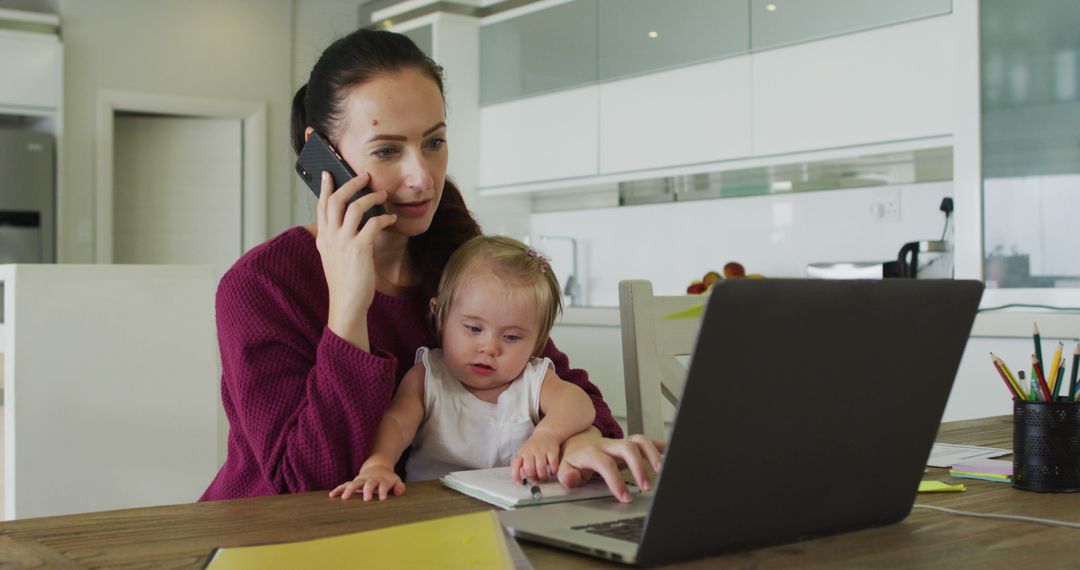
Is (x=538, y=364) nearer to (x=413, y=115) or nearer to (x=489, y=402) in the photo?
(x=489, y=402)

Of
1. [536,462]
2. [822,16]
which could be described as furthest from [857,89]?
[536,462]

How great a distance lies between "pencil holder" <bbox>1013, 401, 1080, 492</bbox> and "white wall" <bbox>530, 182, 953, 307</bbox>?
260cm

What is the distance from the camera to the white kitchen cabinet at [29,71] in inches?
190

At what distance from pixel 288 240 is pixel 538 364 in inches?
14.8

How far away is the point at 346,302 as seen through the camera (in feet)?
3.79

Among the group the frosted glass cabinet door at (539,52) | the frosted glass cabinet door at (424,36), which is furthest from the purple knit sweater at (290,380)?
the frosted glass cabinet door at (424,36)

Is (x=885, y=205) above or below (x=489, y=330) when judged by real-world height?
above

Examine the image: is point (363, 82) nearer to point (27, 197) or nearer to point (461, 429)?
point (461, 429)

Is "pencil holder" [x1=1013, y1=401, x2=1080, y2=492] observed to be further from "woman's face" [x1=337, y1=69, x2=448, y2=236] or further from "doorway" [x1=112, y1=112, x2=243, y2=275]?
"doorway" [x1=112, y1=112, x2=243, y2=275]

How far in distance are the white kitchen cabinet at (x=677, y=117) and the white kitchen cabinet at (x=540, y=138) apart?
0.08 meters

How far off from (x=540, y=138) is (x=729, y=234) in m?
0.97

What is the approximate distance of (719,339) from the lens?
60 centimetres

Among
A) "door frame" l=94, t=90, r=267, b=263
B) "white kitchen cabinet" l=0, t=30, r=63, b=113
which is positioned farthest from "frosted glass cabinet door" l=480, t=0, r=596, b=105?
"white kitchen cabinet" l=0, t=30, r=63, b=113

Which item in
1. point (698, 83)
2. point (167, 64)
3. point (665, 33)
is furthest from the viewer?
point (167, 64)
